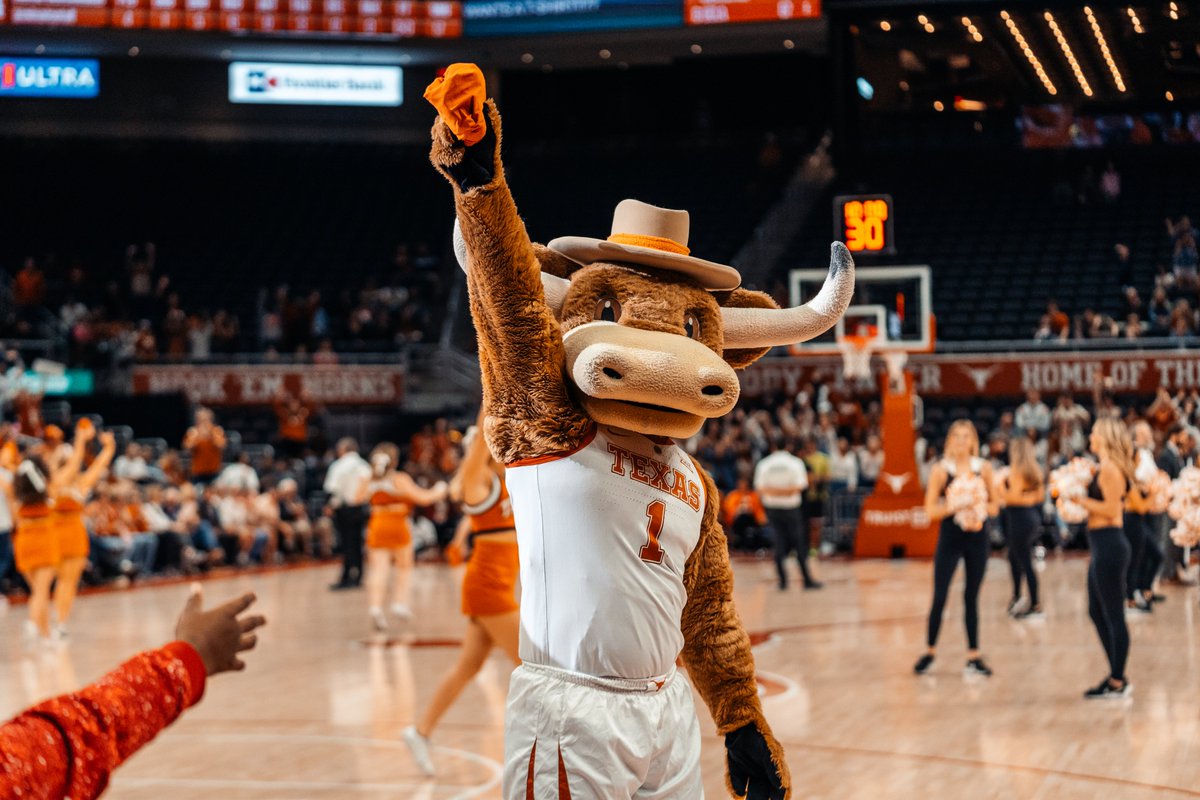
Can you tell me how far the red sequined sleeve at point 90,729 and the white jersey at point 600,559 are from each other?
119 cm

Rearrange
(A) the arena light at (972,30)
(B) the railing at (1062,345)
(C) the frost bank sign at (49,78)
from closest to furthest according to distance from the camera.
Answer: (A) the arena light at (972,30), (B) the railing at (1062,345), (C) the frost bank sign at (49,78)

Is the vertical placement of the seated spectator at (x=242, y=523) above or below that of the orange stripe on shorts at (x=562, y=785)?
below

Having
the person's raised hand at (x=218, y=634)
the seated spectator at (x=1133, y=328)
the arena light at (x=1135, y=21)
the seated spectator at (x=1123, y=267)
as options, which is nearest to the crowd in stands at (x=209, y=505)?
the seated spectator at (x=1133, y=328)

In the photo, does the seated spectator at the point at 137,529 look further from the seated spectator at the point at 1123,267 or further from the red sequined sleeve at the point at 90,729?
the red sequined sleeve at the point at 90,729

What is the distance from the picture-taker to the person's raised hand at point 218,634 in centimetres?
210

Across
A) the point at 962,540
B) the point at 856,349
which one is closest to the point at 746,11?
the point at 856,349

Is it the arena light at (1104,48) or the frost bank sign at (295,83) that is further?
the frost bank sign at (295,83)

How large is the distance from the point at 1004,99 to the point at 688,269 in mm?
8725

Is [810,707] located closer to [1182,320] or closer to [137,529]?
[137,529]

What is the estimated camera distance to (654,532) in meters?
3.19

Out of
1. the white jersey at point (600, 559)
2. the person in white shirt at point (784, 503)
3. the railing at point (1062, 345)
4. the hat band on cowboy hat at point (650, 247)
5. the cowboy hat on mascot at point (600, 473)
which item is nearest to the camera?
the cowboy hat on mascot at point (600, 473)

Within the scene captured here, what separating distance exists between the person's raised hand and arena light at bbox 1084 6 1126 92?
981 cm

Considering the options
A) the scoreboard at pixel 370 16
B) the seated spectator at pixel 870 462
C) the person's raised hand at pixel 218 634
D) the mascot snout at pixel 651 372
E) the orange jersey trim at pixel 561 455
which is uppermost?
the scoreboard at pixel 370 16

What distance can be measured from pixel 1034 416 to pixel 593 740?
15.9m
